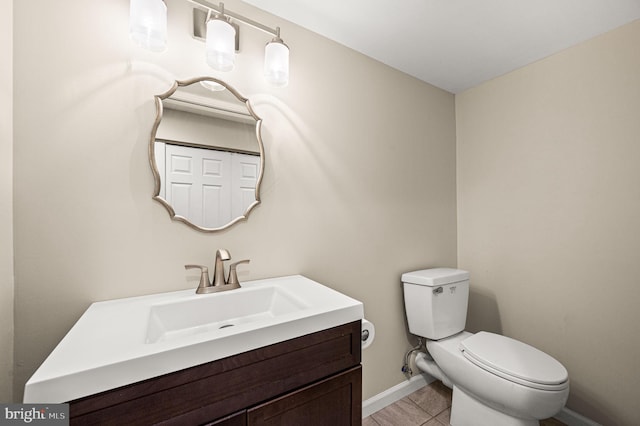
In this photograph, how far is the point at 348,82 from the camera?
1.57m

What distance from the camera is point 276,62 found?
118 cm

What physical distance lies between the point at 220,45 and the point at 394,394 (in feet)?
7.06

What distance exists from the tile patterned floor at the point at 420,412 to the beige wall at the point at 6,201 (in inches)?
63.8

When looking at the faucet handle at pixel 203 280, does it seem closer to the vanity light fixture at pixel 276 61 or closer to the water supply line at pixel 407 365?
the vanity light fixture at pixel 276 61

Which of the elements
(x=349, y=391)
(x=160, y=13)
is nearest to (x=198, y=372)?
(x=349, y=391)

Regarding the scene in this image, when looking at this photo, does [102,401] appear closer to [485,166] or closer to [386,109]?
[386,109]

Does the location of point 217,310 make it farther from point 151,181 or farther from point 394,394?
point 394,394

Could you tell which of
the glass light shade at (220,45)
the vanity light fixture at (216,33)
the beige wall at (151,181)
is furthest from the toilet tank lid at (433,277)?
the glass light shade at (220,45)

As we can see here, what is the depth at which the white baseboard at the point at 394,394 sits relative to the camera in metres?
1.59

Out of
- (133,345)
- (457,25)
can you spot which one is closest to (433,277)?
(457,25)

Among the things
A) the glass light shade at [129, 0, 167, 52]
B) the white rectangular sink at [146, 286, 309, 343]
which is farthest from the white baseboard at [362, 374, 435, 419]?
the glass light shade at [129, 0, 167, 52]

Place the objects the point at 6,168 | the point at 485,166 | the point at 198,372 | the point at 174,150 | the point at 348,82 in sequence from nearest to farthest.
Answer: the point at 198,372 < the point at 6,168 < the point at 174,150 < the point at 348,82 < the point at 485,166

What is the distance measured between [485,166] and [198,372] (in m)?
2.17

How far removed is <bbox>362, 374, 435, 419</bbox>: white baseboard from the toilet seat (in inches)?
21.7
